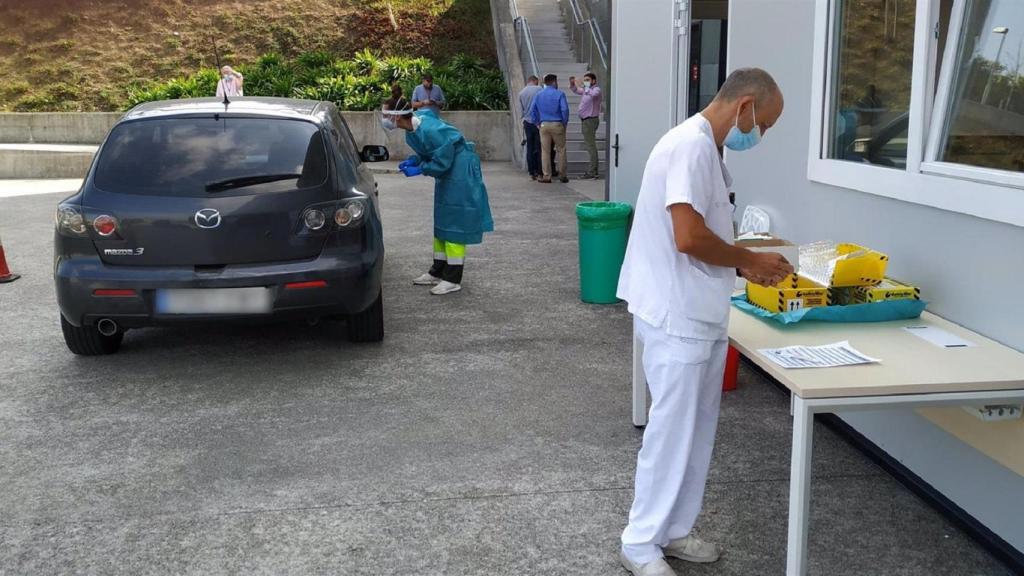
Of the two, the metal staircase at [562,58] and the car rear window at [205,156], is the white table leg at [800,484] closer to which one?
the car rear window at [205,156]

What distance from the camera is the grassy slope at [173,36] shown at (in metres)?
22.9

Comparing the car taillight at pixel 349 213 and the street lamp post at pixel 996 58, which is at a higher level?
the street lamp post at pixel 996 58

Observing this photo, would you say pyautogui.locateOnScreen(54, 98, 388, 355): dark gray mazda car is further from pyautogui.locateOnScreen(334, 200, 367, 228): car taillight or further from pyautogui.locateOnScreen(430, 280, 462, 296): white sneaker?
pyautogui.locateOnScreen(430, 280, 462, 296): white sneaker

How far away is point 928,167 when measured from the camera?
13.0 feet

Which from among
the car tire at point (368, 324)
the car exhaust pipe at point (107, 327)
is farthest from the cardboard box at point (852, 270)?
the car exhaust pipe at point (107, 327)

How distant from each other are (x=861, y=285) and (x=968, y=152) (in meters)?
0.70

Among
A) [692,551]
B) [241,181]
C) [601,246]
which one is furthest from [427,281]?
[692,551]

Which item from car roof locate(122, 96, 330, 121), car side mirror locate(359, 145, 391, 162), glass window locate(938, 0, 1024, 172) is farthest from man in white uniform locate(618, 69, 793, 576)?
car side mirror locate(359, 145, 391, 162)

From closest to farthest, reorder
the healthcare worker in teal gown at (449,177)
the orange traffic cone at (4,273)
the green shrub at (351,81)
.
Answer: the healthcare worker in teal gown at (449,177)
the orange traffic cone at (4,273)
the green shrub at (351,81)

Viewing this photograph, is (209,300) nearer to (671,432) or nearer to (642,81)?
(671,432)

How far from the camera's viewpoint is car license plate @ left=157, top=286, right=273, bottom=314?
5.33m

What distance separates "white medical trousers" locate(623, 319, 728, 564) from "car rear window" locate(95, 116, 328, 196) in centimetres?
317

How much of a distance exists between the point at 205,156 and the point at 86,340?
1.51 meters

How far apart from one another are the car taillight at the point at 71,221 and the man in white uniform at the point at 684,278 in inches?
143
